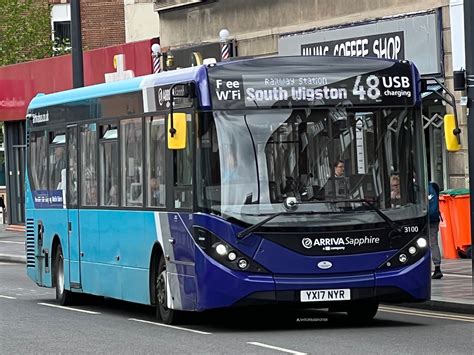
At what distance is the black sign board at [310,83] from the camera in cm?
1513

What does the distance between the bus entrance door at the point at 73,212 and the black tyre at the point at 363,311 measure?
438 centimetres

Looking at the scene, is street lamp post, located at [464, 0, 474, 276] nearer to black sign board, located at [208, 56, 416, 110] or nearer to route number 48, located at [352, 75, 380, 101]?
black sign board, located at [208, 56, 416, 110]

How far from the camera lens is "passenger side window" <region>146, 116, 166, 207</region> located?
53.1 ft

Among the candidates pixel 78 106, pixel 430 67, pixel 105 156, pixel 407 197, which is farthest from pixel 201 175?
pixel 430 67

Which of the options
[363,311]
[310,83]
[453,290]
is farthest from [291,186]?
[453,290]

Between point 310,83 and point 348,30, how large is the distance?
13492 millimetres

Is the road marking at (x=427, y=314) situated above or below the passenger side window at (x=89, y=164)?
below

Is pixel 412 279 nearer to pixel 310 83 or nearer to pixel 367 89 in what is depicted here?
pixel 367 89

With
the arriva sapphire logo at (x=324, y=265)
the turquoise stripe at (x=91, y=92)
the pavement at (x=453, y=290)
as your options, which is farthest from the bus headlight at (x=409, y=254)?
the turquoise stripe at (x=91, y=92)

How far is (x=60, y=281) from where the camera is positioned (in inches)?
805

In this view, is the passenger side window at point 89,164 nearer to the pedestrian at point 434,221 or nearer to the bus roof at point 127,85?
the bus roof at point 127,85

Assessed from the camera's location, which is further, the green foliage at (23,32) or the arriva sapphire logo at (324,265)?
the green foliage at (23,32)

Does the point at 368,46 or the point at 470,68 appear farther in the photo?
the point at 368,46

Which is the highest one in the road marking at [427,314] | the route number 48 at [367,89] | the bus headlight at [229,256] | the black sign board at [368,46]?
the black sign board at [368,46]
